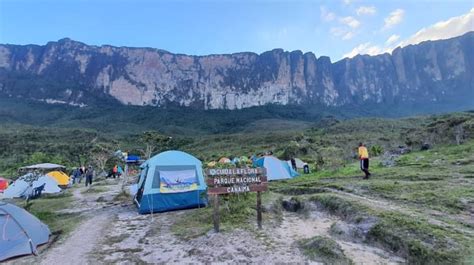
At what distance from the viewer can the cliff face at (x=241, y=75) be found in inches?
5044

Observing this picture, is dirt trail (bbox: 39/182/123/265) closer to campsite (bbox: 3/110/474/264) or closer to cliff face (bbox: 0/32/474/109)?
campsite (bbox: 3/110/474/264)

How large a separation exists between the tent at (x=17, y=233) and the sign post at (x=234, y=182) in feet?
13.3

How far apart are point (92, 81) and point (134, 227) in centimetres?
13516

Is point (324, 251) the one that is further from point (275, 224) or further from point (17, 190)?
point (17, 190)

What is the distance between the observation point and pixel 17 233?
7.16 meters

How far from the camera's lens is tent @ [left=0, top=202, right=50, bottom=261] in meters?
6.86

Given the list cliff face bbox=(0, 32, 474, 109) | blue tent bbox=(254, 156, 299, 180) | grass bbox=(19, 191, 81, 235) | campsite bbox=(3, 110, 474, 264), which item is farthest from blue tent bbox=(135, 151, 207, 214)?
cliff face bbox=(0, 32, 474, 109)

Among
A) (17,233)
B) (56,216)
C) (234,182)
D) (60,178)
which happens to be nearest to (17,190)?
(60,178)

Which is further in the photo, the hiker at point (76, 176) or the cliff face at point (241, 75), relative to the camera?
the cliff face at point (241, 75)

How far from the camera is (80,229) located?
8.90m

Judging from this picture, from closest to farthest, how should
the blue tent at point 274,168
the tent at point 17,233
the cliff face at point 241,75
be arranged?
the tent at point 17,233, the blue tent at point 274,168, the cliff face at point 241,75

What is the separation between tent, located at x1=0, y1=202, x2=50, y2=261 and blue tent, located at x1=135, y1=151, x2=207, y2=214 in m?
3.38

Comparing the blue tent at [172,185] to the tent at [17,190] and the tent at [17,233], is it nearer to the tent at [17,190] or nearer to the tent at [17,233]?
the tent at [17,233]

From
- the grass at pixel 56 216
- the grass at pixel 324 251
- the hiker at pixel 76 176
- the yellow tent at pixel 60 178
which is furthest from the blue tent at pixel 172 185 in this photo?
the hiker at pixel 76 176
